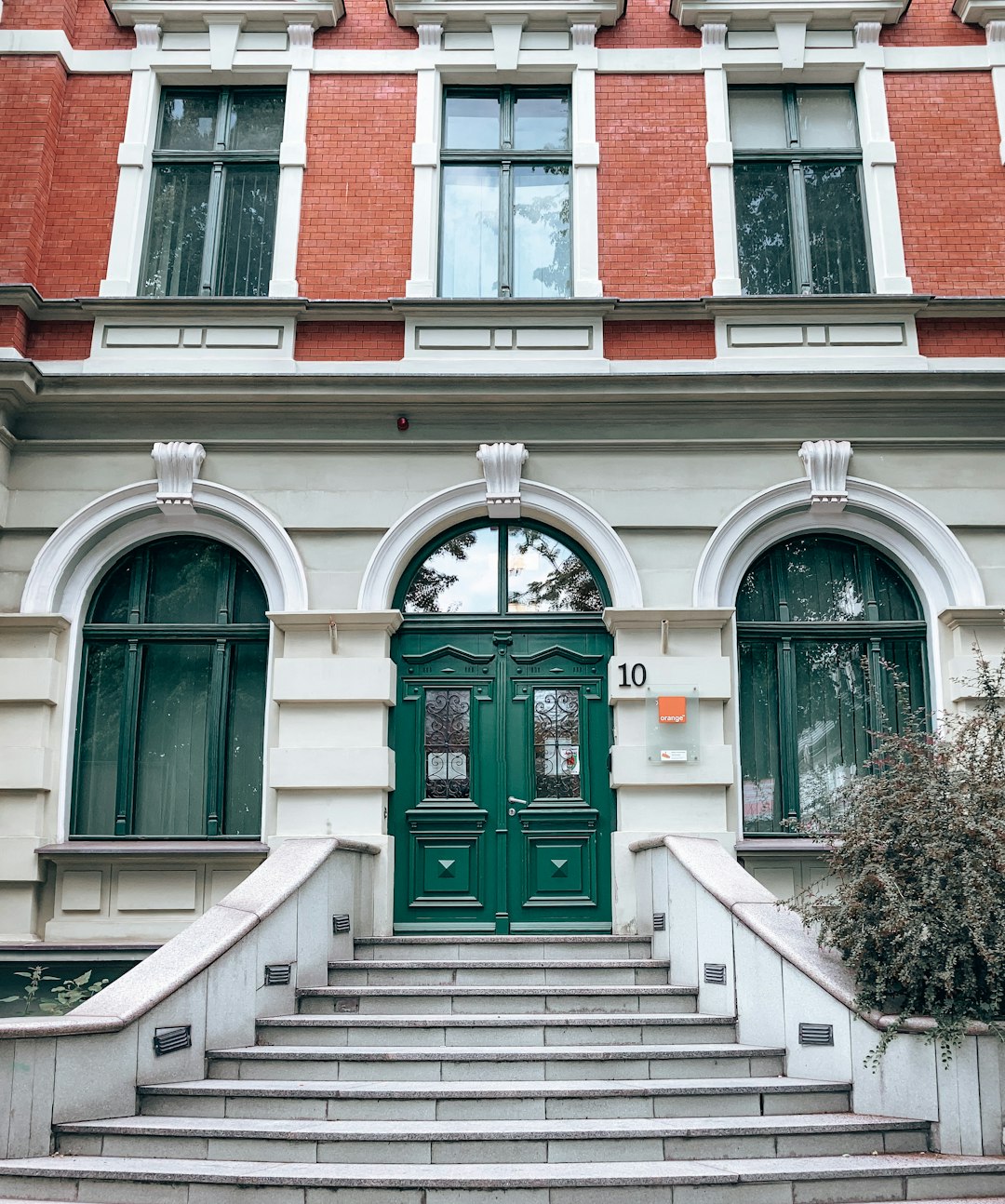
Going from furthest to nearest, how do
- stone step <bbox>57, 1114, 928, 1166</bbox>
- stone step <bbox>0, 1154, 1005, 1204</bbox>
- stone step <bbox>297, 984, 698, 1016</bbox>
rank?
stone step <bbox>297, 984, 698, 1016</bbox>
stone step <bbox>57, 1114, 928, 1166</bbox>
stone step <bbox>0, 1154, 1005, 1204</bbox>

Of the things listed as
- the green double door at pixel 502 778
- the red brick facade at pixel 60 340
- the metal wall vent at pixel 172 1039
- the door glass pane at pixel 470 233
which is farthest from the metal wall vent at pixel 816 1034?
the red brick facade at pixel 60 340

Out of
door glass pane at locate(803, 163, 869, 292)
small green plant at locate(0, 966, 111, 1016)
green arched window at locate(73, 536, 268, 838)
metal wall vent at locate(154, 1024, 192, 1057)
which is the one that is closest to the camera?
metal wall vent at locate(154, 1024, 192, 1057)

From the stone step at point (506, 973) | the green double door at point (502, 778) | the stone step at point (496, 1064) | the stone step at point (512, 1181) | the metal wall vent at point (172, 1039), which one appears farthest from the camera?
the green double door at point (502, 778)

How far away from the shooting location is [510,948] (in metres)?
8.44

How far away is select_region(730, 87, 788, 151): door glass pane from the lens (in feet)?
35.3

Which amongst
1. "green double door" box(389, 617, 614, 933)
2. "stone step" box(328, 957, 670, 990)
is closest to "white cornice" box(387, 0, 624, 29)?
"green double door" box(389, 617, 614, 933)

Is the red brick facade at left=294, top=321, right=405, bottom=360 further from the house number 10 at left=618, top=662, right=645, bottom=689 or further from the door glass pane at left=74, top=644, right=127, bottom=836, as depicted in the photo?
the house number 10 at left=618, top=662, right=645, bottom=689

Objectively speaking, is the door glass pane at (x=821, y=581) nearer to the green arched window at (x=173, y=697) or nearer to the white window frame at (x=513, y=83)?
the white window frame at (x=513, y=83)

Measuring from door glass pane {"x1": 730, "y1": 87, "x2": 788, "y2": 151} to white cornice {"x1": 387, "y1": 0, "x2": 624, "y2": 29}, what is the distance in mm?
1386

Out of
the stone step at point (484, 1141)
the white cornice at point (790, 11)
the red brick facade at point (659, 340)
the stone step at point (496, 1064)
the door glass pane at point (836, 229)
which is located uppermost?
the white cornice at point (790, 11)

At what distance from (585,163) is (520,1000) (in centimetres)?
705

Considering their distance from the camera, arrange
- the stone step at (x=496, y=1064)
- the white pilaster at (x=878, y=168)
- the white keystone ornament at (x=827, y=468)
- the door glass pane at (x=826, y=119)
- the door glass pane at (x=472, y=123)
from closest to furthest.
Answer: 1. the stone step at (x=496, y=1064)
2. the white keystone ornament at (x=827, y=468)
3. the white pilaster at (x=878, y=168)
4. the door glass pane at (x=826, y=119)
5. the door glass pane at (x=472, y=123)

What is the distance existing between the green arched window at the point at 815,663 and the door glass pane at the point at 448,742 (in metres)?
2.22

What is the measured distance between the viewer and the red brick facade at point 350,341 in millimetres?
10102
